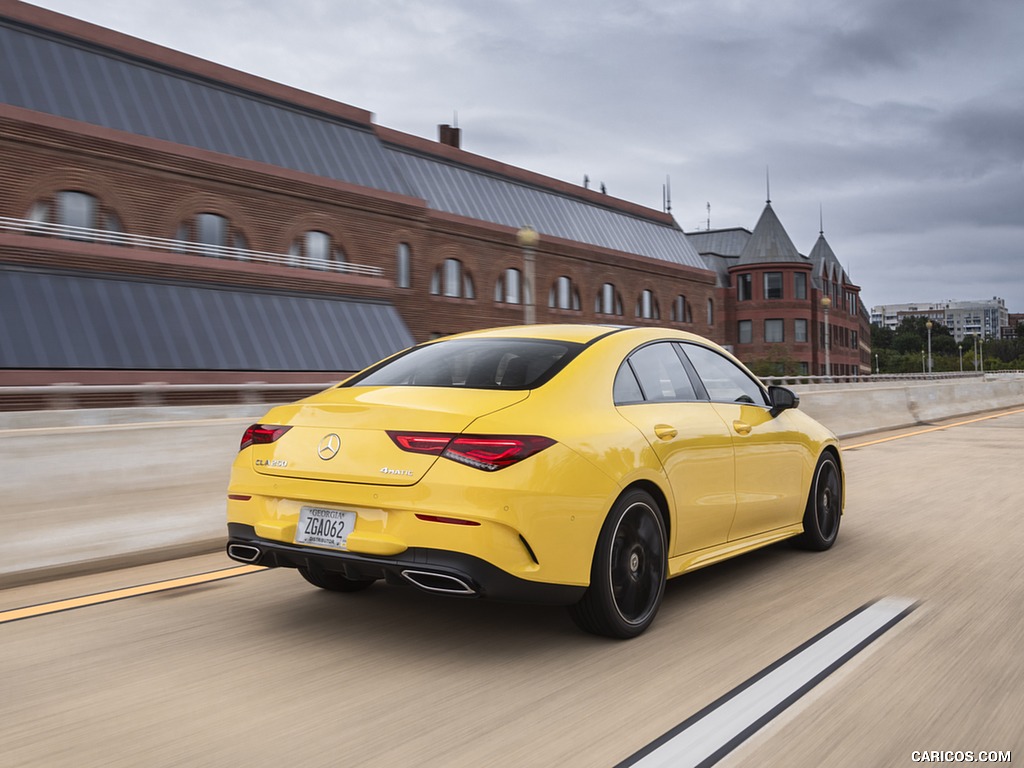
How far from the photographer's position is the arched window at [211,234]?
108 feet

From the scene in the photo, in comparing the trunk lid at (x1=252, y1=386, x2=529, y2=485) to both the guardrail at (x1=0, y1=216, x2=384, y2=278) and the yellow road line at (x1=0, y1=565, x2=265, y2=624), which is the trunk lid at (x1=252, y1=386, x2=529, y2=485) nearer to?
the yellow road line at (x1=0, y1=565, x2=265, y2=624)

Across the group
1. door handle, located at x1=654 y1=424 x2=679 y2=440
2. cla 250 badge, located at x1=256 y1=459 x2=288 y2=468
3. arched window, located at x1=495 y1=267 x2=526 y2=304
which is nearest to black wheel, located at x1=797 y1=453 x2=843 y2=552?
door handle, located at x1=654 y1=424 x2=679 y2=440

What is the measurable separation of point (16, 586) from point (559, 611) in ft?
11.1

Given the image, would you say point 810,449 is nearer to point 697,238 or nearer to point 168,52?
point 168,52

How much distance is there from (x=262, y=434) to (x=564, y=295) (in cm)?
4723

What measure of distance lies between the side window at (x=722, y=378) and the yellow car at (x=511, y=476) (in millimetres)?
162

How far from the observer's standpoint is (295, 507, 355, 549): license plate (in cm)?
448

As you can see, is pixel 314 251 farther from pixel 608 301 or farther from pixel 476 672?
pixel 476 672

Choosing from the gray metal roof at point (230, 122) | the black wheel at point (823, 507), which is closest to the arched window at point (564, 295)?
the gray metal roof at point (230, 122)

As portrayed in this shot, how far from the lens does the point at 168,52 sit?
33.7 m

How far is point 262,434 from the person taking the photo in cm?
501

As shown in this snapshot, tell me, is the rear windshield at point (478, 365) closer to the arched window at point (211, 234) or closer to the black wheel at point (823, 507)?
A: the black wheel at point (823, 507)

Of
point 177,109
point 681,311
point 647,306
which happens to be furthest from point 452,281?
point 681,311

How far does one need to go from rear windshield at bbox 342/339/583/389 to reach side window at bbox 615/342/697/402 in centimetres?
40
